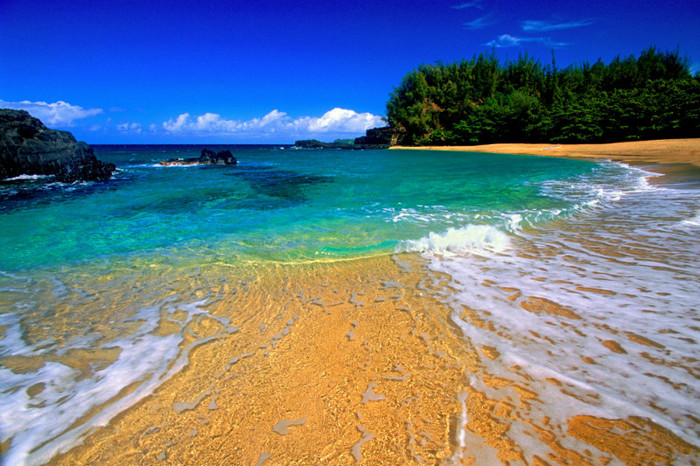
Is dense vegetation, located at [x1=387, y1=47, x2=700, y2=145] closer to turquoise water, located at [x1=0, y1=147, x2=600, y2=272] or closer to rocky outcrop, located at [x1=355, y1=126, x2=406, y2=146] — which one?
rocky outcrop, located at [x1=355, y1=126, x2=406, y2=146]

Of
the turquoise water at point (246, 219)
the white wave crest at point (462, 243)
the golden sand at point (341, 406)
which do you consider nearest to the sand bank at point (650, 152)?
the turquoise water at point (246, 219)

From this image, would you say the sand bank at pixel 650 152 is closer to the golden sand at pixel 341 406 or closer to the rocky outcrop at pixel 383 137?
the golden sand at pixel 341 406

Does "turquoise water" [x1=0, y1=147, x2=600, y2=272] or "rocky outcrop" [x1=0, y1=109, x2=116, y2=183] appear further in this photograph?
"rocky outcrop" [x1=0, y1=109, x2=116, y2=183]

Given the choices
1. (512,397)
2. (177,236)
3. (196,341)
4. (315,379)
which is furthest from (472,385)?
(177,236)

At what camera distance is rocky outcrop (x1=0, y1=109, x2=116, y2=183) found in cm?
1439

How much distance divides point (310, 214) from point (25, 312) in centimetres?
509

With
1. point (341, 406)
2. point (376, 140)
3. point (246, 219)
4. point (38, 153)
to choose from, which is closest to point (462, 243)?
point (341, 406)

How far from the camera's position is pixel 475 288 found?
3348 millimetres

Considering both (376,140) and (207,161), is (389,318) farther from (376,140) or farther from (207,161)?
(376,140)

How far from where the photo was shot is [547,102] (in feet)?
158

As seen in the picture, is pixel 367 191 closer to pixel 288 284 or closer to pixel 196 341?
pixel 288 284

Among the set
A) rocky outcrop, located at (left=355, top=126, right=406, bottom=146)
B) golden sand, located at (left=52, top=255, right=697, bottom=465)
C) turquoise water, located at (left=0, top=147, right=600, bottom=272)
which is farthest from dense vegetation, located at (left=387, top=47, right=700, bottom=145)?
golden sand, located at (left=52, top=255, right=697, bottom=465)

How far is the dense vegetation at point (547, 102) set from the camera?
27.0m

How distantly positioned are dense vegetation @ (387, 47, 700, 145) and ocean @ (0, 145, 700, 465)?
30131 millimetres
